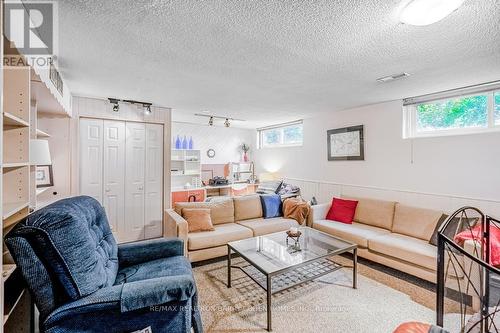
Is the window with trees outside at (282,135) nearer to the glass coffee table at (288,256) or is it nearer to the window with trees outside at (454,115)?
the window with trees outside at (454,115)

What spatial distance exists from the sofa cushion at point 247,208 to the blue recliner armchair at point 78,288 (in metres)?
2.20

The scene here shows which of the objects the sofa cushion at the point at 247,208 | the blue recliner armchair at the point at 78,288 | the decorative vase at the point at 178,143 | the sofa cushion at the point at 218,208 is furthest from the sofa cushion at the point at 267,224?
the decorative vase at the point at 178,143

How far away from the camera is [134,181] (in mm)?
3883

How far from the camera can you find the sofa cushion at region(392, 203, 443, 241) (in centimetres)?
281

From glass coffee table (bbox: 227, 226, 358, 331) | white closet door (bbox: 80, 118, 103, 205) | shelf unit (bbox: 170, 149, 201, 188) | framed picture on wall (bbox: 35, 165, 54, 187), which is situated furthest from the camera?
shelf unit (bbox: 170, 149, 201, 188)

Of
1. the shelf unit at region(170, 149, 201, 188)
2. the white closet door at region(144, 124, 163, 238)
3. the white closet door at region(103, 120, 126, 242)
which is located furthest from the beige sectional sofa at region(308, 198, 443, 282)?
the white closet door at region(103, 120, 126, 242)

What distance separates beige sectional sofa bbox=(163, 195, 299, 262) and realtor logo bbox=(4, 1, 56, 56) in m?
2.02

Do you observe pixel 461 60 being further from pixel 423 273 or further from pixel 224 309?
pixel 224 309

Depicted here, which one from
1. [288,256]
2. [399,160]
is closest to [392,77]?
[399,160]

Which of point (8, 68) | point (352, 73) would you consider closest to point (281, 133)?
point (352, 73)

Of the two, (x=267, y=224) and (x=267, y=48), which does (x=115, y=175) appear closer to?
(x=267, y=224)

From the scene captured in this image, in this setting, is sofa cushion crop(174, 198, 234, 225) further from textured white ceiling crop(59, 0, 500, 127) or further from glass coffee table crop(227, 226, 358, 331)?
textured white ceiling crop(59, 0, 500, 127)

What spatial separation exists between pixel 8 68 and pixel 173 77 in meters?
1.36

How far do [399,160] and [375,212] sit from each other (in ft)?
2.88
